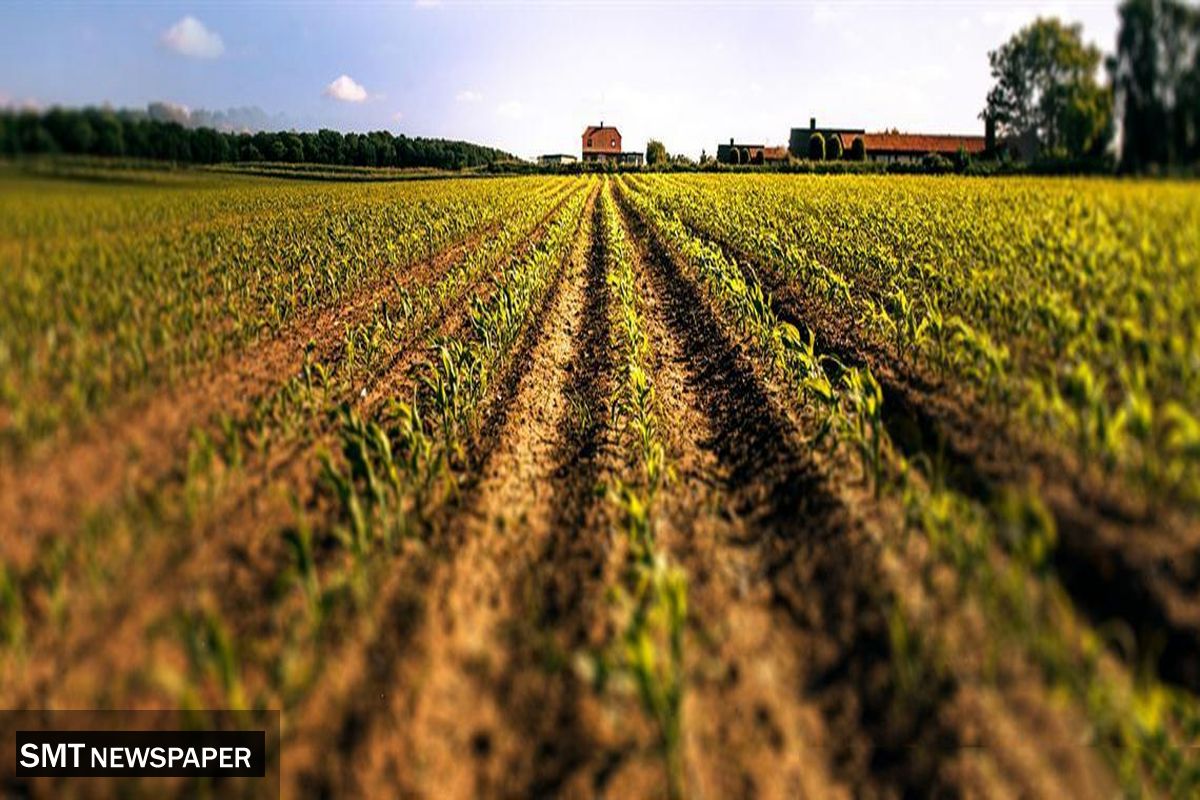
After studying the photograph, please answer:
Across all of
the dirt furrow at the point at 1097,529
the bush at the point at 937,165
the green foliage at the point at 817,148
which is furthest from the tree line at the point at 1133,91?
the green foliage at the point at 817,148

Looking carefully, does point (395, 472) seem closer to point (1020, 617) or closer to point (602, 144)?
point (1020, 617)

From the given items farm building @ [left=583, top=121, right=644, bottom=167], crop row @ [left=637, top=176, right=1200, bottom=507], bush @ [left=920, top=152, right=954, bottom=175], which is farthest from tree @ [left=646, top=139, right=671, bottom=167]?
crop row @ [left=637, top=176, right=1200, bottom=507]

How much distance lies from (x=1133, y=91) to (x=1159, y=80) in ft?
0.88

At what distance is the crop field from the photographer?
10.4ft

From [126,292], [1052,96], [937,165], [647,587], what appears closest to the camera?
[647,587]

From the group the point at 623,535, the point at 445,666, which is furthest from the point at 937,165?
the point at 445,666

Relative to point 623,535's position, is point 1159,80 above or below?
above

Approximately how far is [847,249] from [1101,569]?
1103 centimetres

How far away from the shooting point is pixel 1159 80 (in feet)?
18.3

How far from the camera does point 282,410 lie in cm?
657

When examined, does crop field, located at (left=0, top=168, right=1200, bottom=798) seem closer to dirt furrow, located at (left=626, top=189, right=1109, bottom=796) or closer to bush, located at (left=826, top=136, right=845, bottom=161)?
dirt furrow, located at (left=626, top=189, right=1109, bottom=796)

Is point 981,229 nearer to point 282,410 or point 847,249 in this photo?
point 847,249

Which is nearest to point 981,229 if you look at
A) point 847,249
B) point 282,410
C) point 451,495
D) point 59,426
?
point 847,249

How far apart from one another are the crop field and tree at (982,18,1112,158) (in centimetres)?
80
